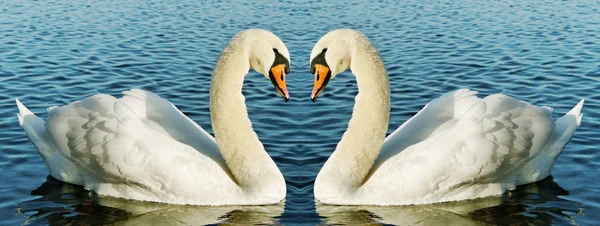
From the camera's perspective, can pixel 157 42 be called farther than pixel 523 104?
Yes

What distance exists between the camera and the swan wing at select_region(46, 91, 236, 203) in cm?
907

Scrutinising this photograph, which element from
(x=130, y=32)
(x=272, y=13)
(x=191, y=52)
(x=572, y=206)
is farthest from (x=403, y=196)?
(x=272, y=13)

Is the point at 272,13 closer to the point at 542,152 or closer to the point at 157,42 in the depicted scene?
the point at 157,42

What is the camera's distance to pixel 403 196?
9.17m

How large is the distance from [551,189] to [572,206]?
0.67 meters

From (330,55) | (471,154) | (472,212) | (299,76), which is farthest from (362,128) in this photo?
(299,76)

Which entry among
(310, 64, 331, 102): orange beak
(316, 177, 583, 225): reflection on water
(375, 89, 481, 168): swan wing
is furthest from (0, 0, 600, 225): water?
(310, 64, 331, 102): orange beak

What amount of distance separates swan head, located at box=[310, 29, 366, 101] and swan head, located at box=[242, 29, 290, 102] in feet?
1.00

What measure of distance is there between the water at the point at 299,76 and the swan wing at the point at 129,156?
0.20 metres

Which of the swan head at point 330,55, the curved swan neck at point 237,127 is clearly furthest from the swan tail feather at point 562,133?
the curved swan neck at point 237,127

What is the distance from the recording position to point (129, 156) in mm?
9062

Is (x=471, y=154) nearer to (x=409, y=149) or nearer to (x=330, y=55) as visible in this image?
(x=409, y=149)

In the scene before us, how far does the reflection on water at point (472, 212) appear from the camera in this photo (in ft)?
29.1

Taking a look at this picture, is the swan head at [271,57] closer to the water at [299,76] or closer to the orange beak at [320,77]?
the orange beak at [320,77]
